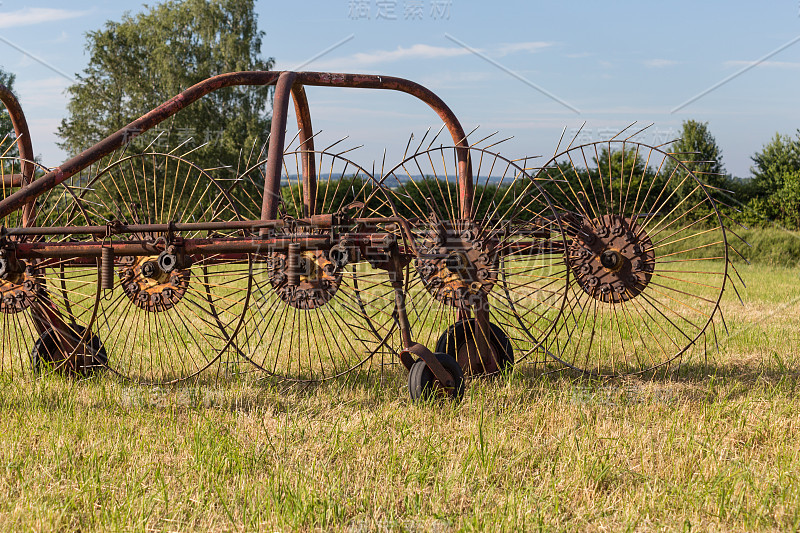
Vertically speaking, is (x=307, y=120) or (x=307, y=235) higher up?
(x=307, y=120)

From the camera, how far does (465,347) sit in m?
4.97

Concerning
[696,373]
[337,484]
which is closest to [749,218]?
[696,373]

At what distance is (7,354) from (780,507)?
648cm

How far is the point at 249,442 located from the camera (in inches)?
149

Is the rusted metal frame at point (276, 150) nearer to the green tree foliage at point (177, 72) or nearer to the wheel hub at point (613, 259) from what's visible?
the wheel hub at point (613, 259)

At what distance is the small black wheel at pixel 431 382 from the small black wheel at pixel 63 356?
8.37ft

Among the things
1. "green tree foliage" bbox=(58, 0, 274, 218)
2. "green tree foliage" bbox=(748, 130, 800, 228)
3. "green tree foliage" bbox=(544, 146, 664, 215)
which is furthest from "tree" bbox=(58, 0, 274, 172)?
"green tree foliage" bbox=(748, 130, 800, 228)

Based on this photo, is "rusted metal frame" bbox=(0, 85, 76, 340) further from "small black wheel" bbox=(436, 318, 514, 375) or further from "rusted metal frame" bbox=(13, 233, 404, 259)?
"small black wheel" bbox=(436, 318, 514, 375)

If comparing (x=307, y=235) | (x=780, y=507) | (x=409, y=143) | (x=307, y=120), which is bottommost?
(x=780, y=507)

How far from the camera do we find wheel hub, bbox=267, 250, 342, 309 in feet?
15.0

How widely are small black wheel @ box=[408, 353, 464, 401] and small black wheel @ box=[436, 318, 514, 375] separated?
43 centimetres

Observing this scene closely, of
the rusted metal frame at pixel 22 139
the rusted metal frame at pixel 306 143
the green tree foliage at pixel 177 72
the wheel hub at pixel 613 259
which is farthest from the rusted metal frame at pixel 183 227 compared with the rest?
the green tree foliage at pixel 177 72

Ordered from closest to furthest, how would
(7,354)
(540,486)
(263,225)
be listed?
1. (540,486)
2. (263,225)
3. (7,354)

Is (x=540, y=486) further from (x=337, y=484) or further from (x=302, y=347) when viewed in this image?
(x=302, y=347)
